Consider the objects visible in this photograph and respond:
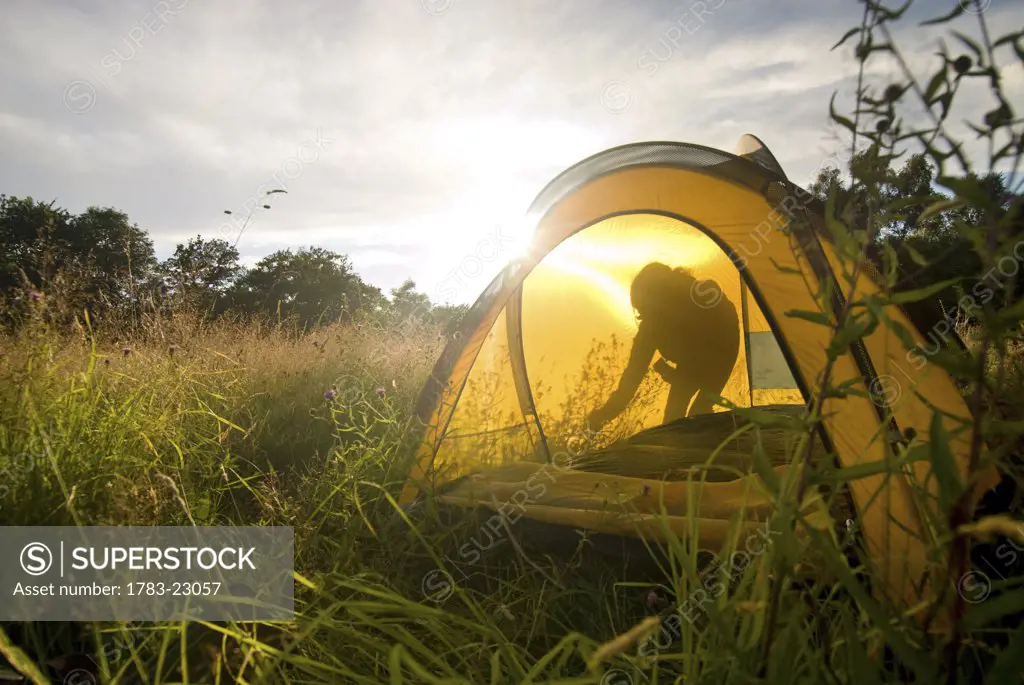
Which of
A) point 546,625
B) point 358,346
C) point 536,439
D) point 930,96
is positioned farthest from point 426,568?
point 358,346

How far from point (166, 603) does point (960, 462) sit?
2.17 meters

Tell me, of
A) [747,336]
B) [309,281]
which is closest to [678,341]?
[747,336]

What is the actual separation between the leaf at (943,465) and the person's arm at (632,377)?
283 cm

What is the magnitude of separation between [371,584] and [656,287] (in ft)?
7.64

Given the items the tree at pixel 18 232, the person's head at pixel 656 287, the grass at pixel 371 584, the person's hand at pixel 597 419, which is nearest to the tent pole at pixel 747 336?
the person's head at pixel 656 287

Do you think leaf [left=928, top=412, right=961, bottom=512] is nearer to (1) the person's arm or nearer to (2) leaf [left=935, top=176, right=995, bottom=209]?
(2) leaf [left=935, top=176, right=995, bottom=209]

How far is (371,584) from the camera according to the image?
5.21 feet

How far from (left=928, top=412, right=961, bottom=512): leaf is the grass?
12 cm

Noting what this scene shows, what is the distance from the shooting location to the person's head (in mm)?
3320

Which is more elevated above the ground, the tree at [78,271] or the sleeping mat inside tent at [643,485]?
the tree at [78,271]

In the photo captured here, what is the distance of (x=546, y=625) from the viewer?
170 centimetres

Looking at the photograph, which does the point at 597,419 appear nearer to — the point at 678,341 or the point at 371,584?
the point at 678,341

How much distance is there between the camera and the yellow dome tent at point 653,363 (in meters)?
Answer: 1.77

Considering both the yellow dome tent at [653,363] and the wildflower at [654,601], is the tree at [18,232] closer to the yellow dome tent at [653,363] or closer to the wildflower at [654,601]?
the yellow dome tent at [653,363]
